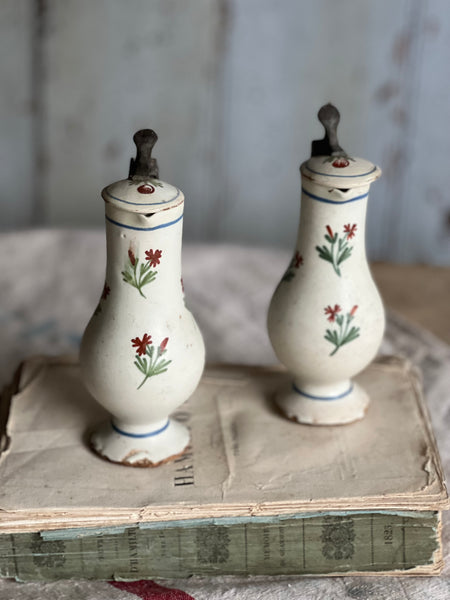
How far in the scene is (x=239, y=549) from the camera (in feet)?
2.01

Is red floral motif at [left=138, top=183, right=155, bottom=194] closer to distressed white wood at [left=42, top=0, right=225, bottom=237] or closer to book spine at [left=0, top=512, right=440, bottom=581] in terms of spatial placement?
book spine at [left=0, top=512, right=440, bottom=581]

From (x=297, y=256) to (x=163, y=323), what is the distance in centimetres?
12

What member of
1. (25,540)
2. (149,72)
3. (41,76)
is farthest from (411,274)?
(25,540)

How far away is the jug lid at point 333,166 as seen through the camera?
610mm

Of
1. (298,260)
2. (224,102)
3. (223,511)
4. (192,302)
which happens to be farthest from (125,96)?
(223,511)

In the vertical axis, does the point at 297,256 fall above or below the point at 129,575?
above

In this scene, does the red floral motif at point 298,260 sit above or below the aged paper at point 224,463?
above

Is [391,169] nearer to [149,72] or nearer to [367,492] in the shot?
[149,72]

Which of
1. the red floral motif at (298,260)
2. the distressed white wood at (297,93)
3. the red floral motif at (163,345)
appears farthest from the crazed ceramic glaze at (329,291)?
the distressed white wood at (297,93)

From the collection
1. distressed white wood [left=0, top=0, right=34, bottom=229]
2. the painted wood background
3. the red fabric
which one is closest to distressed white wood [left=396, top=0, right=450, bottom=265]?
the painted wood background

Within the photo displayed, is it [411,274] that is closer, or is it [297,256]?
[297,256]

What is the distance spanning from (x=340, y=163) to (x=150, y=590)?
31 centimetres

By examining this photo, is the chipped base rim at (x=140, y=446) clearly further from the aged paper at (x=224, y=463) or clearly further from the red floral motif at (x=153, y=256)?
the red floral motif at (x=153, y=256)

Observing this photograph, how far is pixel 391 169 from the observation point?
1198 mm
